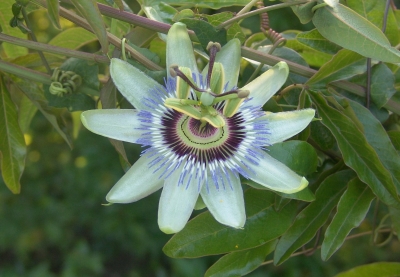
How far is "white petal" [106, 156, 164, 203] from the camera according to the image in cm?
79

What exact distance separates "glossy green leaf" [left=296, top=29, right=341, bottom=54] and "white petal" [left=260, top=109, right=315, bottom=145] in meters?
0.23

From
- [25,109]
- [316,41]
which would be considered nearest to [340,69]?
[316,41]

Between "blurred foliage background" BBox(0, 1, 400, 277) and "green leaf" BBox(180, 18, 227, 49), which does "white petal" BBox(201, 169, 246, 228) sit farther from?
"blurred foliage background" BBox(0, 1, 400, 277)

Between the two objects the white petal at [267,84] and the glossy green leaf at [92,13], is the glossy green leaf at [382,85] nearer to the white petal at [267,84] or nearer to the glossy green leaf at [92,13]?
the white petal at [267,84]

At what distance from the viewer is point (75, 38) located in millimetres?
1214

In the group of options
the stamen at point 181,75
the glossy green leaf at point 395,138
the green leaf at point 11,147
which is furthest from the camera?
the green leaf at point 11,147

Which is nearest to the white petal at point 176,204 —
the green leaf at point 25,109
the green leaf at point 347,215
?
the green leaf at point 347,215

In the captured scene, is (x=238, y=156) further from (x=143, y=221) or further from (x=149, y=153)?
(x=143, y=221)

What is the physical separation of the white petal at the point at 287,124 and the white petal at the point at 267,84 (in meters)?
0.03

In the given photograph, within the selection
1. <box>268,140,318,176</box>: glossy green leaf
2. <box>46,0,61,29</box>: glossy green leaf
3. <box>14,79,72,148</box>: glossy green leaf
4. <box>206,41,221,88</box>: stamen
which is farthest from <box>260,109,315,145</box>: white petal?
<box>14,79,72,148</box>: glossy green leaf

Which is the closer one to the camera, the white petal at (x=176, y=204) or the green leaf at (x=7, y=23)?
the white petal at (x=176, y=204)

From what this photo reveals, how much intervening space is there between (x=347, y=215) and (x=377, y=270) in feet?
1.09

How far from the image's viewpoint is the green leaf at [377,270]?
1.15 m

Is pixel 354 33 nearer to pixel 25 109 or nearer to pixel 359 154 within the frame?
pixel 359 154
